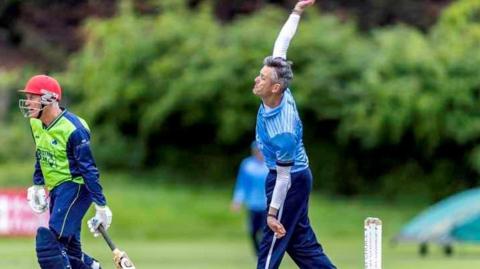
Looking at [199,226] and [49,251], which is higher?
[199,226]

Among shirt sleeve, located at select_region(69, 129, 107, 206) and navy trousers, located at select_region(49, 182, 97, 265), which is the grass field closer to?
navy trousers, located at select_region(49, 182, 97, 265)

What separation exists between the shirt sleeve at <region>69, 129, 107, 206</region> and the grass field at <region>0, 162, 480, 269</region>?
9356 millimetres

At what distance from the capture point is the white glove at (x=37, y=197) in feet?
43.5

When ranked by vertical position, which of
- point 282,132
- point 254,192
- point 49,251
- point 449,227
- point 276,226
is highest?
point 449,227

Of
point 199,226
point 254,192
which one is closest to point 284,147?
point 254,192

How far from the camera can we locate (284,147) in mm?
11625

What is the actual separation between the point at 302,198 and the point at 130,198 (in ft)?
73.0

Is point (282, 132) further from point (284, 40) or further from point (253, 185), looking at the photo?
point (253, 185)

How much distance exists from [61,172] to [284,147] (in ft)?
7.62

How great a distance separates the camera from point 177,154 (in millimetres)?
38062

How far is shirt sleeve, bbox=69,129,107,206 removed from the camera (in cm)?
1264

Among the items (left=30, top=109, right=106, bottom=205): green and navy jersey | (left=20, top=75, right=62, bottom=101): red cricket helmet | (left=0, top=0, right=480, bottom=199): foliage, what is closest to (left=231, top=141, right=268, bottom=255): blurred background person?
(left=30, top=109, right=106, bottom=205): green and navy jersey

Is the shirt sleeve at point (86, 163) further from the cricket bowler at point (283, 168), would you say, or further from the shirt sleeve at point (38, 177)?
the cricket bowler at point (283, 168)

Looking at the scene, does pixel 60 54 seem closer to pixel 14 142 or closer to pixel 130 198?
pixel 14 142
